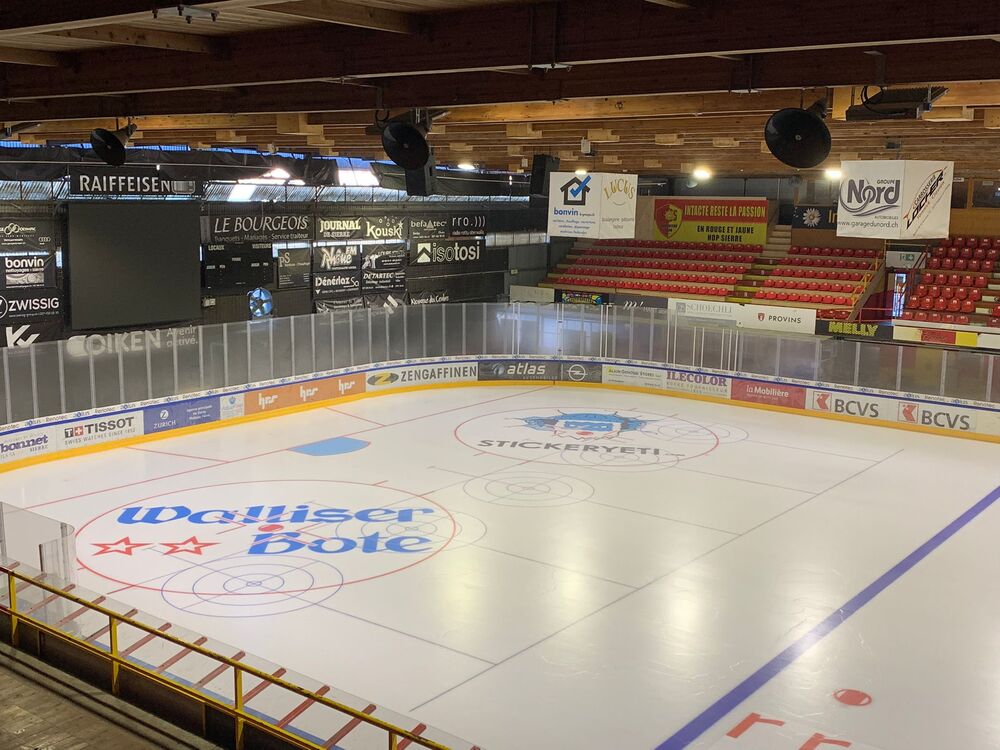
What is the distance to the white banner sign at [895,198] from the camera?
1462 centimetres

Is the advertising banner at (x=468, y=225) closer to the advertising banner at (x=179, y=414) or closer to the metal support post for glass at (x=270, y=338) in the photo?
the metal support post for glass at (x=270, y=338)

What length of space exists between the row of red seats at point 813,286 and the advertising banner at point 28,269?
21.2 meters

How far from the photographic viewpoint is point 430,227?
31344 millimetres

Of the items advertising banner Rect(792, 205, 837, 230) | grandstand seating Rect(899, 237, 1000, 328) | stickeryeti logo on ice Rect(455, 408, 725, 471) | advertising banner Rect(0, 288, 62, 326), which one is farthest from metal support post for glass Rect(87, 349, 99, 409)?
advertising banner Rect(792, 205, 837, 230)

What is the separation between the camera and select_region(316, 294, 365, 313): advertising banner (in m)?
28.6

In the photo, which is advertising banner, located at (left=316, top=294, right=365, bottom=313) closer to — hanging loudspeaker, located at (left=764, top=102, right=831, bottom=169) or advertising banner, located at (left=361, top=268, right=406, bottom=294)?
advertising banner, located at (left=361, top=268, right=406, bottom=294)

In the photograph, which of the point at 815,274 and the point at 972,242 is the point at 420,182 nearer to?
the point at 815,274

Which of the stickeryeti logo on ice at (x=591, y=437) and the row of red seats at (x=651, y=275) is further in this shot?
the row of red seats at (x=651, y=275)

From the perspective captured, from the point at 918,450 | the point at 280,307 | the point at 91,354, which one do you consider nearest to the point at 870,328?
the point at 918,450

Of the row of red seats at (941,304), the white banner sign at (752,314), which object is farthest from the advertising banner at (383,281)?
the row of red seats at (941,304)

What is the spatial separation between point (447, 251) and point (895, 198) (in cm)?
1893

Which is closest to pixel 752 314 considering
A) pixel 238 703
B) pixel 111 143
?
pixel 111 143

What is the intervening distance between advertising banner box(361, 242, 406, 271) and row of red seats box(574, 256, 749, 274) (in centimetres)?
949

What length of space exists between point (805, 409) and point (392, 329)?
950 cm
